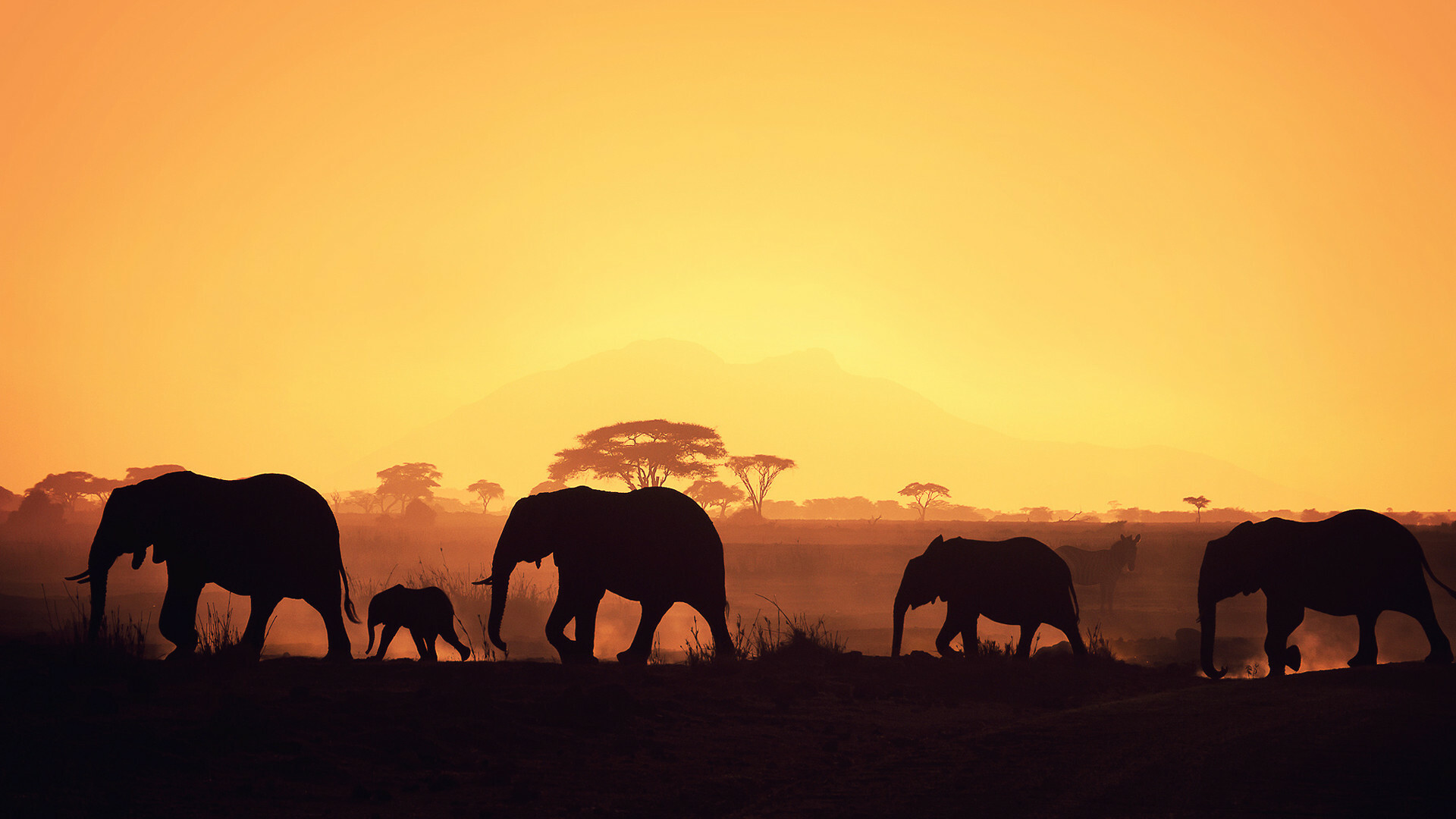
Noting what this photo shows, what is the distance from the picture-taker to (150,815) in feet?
16.0

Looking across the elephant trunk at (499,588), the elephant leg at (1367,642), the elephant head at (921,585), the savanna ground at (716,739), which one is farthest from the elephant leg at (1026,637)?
the elephant trunk at (499,588)

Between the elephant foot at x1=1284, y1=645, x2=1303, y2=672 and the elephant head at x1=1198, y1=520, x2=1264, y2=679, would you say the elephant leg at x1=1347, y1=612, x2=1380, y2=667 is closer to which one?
the elephant foot at x1=1284, y1=645, x2=1303, y2=672

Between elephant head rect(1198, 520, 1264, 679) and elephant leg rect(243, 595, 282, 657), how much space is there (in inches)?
491

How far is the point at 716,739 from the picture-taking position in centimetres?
811

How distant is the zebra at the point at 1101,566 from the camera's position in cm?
2981

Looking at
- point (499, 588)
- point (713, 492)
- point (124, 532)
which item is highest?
point (713, 492)

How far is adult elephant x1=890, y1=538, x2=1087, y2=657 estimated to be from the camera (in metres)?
14.5

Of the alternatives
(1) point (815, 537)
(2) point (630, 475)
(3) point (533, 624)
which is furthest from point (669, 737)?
(2) point (630, 475)

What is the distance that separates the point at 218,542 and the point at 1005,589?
34.1 ft

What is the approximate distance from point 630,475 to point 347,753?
201ft

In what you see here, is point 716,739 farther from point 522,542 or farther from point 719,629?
point 522,542

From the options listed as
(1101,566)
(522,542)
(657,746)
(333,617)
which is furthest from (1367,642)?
(1101,566)

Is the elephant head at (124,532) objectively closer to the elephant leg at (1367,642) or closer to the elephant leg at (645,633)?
the elephant leg at (645,633)

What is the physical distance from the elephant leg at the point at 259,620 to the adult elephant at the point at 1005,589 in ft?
27.4
